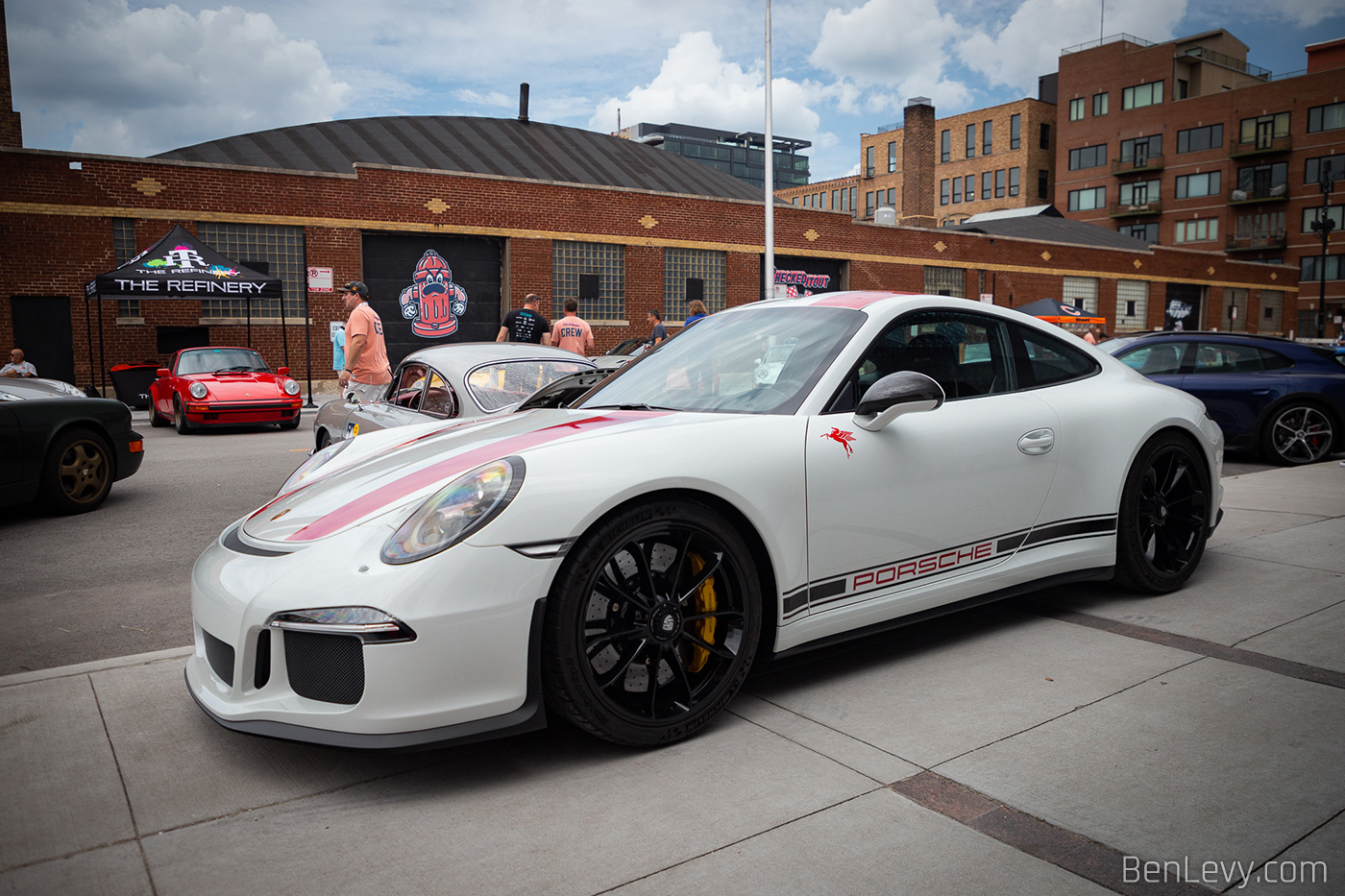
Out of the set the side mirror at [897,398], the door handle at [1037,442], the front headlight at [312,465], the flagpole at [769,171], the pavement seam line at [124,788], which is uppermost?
the flagpole at [769,171]

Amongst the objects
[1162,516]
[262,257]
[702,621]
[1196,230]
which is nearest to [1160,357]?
[1162,516]

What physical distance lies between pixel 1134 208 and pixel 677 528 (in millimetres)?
A: 68213

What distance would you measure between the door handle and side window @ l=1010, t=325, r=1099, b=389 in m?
0.25

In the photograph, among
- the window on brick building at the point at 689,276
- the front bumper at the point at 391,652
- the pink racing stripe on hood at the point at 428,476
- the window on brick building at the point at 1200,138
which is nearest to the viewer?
the front bumper at the point at 391,652

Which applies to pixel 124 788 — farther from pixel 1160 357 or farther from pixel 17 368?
pixel 17 368

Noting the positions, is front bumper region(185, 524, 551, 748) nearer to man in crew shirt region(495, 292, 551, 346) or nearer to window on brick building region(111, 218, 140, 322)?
man in crew shirt region(495, 292, 551, 346)

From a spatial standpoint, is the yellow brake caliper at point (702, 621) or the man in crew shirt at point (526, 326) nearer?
the yellow brake caliper at point (702, 621)

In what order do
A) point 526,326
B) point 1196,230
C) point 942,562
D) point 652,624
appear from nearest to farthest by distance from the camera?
point 652,624 < point 942,562 < point 526,326 < point 1196,230

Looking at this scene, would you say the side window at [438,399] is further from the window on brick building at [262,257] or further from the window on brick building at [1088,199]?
the window on brick building at [1088,199]

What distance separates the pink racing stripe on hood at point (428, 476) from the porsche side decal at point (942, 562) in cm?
90

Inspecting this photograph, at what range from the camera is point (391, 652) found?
242 centimetres

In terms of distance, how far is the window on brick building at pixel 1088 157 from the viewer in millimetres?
63375

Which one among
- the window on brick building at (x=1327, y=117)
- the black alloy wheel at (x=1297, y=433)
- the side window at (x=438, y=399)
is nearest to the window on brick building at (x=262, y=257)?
the side window at (x=438, y=399)

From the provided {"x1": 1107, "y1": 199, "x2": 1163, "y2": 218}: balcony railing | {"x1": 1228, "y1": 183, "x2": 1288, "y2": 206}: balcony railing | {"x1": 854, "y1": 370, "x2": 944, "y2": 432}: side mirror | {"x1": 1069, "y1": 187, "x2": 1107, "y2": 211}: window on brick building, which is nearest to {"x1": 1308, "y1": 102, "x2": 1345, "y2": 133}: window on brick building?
{"x1": 1228, "y1": 183, "x2": 1288, "y2": 206}: balcony railing
